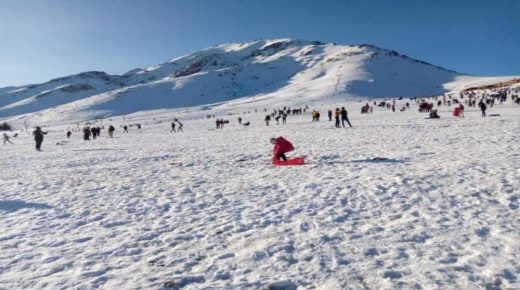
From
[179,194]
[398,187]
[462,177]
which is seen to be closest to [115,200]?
[179,194]

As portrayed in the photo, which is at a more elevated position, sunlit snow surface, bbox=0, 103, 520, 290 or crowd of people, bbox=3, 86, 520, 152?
crowd of people, bbox=3, 86, 520, 152

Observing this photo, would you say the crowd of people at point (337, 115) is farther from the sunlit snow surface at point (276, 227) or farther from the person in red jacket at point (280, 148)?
the sunlit snow surface at point (276, 227)

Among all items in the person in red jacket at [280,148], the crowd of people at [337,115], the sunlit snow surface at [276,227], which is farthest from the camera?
the crowd of people at [337,115]

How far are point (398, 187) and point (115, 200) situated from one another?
694 centimetres

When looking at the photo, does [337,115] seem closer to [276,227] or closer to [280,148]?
[280,148]

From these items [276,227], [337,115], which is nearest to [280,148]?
[276,227]

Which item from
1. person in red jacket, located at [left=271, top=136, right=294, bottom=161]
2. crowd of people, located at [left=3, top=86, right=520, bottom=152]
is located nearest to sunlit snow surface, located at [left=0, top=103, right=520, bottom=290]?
person in red jacket, located at [left=271, top=136, right=294, bottom=161]

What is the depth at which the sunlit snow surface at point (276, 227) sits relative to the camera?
5855mm

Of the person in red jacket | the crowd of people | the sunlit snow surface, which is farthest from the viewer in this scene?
the crowd of people

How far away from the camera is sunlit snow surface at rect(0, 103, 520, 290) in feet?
19.2

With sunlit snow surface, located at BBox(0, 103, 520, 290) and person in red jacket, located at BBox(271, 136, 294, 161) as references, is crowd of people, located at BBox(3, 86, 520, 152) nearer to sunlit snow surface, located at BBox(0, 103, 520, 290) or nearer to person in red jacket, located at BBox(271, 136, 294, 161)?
person in red jacket, located at BBox(271, 136, 294, 161)

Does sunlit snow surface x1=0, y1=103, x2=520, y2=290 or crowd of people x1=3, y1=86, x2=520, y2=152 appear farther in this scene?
crowd of people x1=3, y1=86, x2=520, y2=152

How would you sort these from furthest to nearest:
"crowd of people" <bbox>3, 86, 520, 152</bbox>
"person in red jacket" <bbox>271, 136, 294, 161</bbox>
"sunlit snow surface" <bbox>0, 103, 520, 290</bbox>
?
"crowd of people" <bbox>3, 86, 520, 152</bbox> < "person in red jacket" <bbox>271, 136, 294, 161</bbox> < "sunlit snow surface" <bbox>0, 103, 520, 290</bbox>

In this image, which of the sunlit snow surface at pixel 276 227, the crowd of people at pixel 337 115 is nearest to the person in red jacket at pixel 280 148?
the sunlit snow surface at pixel 276 227
